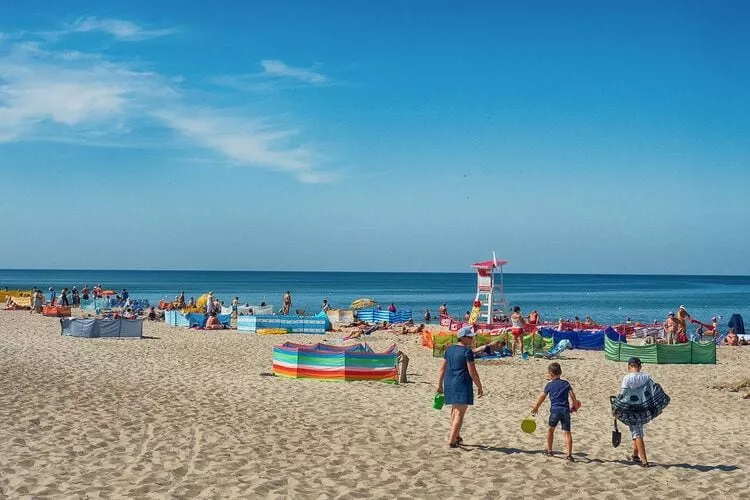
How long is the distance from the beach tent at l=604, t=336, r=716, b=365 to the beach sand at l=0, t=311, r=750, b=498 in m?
3.74

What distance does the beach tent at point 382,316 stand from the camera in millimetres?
38312

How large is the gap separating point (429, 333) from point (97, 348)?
11365mm

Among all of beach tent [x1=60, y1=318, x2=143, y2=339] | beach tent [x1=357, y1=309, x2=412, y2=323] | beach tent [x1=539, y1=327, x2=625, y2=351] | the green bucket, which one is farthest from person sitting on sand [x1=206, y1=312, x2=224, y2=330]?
the green bucket

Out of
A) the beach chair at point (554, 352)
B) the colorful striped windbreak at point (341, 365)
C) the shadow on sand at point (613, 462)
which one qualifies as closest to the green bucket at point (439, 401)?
the shadow on sand at point (613, 462)

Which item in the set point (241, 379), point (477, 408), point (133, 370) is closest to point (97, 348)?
point (133, 370)

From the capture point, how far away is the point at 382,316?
38.7 metres

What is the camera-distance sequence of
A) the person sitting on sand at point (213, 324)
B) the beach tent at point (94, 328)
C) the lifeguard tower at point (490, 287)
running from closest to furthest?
the beach tent at point (94, 328)
the lifeguard tower at point (490, 287)
the person sitting on sand at point (213, 324)

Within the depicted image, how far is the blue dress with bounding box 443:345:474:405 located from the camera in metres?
9.05

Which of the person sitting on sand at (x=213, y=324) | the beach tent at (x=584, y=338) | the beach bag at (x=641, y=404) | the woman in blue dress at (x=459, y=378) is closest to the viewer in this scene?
the beach bag at (x=641, y=404)

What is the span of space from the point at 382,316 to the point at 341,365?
2278cm

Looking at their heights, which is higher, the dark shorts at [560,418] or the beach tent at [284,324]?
the dark shorts at [560,418]

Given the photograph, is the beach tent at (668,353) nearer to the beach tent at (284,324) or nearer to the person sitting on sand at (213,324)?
the beach tent at (284,324)

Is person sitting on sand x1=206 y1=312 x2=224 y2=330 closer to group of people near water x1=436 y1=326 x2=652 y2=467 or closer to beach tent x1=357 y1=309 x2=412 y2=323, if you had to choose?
beach tent x1=357 y1=309 x2=412 y2=323

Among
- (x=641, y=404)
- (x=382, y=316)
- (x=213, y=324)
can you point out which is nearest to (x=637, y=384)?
(x=641, y=404)
